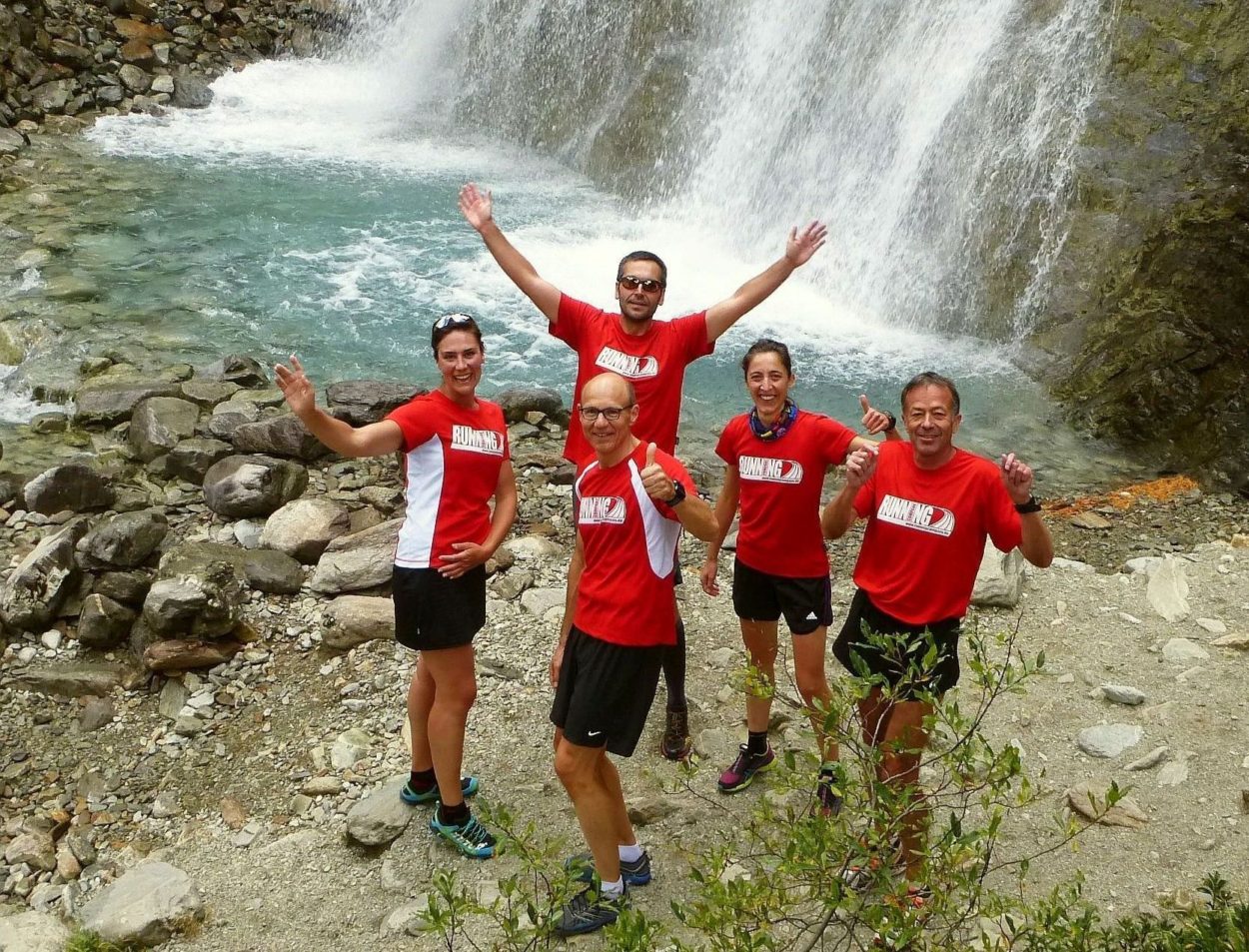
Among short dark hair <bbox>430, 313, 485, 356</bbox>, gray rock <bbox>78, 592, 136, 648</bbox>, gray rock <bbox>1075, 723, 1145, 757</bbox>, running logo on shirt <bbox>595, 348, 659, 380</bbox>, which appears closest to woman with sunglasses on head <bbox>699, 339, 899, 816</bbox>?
running logo on shirt <bbox>595, 348, 659, 380</bbox>

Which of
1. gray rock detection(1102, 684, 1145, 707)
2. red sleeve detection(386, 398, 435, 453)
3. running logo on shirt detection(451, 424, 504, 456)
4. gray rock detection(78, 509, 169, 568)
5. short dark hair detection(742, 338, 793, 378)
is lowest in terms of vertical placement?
gray rock detection(78, 509, 169, 568)

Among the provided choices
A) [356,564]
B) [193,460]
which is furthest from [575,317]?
[193,460]

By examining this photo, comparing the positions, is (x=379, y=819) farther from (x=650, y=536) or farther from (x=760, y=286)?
(x=760, y=286)

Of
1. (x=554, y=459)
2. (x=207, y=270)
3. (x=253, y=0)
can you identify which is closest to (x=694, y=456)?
(x=554, y=459)

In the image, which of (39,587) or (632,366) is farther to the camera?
(39,587)

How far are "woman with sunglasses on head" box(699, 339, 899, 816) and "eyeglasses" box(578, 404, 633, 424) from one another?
0.73m

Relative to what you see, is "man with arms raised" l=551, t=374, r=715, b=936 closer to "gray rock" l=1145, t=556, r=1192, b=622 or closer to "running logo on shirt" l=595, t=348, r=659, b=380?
"running logo on shirt" l=595, t=348, r=659, b=380

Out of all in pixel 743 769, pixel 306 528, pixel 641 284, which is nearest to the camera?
pixel 641 284

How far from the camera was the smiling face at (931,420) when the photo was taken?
12.3 feet

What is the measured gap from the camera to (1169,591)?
20.4 feet

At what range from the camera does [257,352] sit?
1074 centimetres

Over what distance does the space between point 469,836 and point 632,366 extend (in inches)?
81.7

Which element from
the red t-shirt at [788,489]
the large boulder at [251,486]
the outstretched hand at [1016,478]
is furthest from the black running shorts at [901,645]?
the large boulder at [251,486]

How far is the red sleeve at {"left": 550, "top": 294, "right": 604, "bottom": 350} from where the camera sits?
463 centimetres
